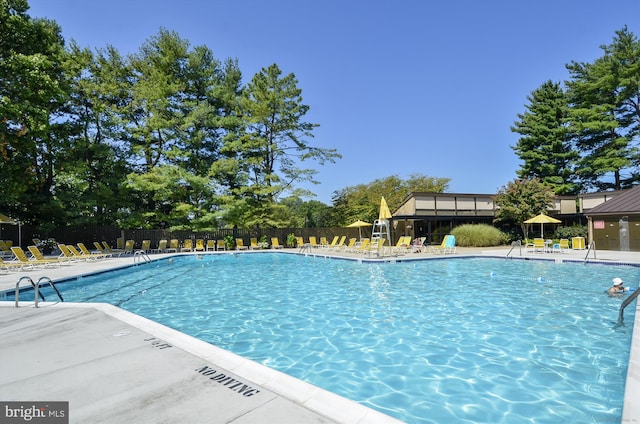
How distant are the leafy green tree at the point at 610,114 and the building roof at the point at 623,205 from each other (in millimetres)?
14067

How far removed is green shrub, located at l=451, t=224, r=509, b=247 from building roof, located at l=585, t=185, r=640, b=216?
5225 mm

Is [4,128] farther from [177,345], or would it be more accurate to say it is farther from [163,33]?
[177,345]

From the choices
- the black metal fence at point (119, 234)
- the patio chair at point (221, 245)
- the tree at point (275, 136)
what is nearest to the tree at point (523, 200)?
the black metal fence at point (119, 234)

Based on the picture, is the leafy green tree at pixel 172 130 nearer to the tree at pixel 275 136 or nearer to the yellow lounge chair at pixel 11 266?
the tree at pixel 275 136

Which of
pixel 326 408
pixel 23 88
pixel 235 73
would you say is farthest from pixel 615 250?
pixel 23 88

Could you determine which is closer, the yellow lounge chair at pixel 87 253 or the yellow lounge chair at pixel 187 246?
the yellow lounge chair at pixel 87 253

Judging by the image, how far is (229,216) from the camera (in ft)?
78.0

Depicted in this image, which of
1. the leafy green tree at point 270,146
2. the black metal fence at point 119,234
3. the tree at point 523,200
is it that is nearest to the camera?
the black metal fence at point 119,234

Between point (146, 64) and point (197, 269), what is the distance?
1756cm

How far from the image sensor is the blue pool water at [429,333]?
3.53 meters

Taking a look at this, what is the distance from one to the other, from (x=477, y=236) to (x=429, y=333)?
18.8 metres

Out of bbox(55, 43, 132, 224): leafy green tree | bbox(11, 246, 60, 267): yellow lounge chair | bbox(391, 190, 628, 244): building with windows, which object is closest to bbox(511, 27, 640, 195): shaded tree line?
bbox(391, 190, 628, 244): building with windows

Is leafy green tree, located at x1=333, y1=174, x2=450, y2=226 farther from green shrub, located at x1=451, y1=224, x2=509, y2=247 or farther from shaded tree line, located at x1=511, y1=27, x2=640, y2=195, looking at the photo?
shaded tree line, located at x1=511, y1=27, x2=640, y2=195

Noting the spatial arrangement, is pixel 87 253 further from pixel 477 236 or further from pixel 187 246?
pixel 477 236
